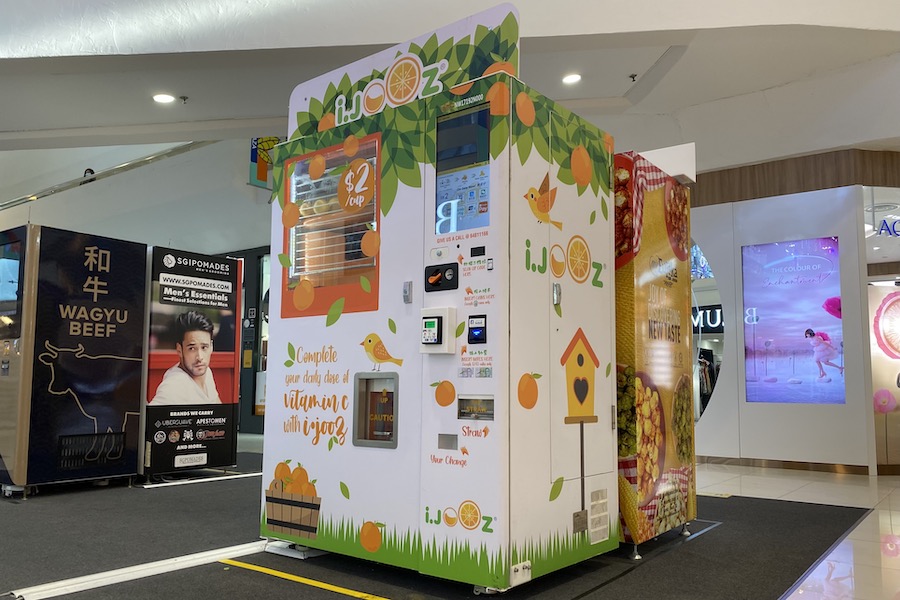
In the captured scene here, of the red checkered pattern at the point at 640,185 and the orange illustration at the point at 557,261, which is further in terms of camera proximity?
the red checkered pattern at the point at 640,185

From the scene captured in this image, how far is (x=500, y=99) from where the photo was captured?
298cm

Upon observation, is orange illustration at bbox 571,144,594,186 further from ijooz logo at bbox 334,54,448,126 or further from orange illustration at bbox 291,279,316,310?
orange illustration at bbox 291,279,316,310

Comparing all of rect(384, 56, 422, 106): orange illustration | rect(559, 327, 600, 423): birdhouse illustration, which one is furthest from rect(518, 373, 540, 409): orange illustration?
rect(384, 56, 422, 106): orange illustration

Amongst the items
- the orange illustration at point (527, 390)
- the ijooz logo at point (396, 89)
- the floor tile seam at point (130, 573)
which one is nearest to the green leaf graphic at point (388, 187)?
the ijooz logo at point (396, 89)

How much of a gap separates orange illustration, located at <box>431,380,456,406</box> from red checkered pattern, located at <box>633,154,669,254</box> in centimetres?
144

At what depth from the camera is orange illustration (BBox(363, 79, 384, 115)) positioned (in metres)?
3.61

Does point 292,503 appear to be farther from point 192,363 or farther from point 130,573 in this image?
point 192,363

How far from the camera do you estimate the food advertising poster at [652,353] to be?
147 inches

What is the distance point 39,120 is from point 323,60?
422 centimetres

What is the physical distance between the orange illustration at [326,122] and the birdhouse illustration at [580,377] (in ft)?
5.84

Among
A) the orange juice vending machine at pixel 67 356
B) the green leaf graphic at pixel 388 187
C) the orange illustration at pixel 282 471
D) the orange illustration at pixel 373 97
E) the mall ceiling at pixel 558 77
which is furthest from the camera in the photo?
the mall ceiling at pixel 558 77

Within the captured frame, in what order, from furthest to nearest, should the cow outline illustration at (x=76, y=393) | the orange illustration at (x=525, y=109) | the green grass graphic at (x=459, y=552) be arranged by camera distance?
the cow outline illustration at (x=76, y=393) → the orange illustration at (x=525, y=109) → the green grass graphic at (x=459, y=552)

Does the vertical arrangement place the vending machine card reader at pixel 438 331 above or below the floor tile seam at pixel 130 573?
above

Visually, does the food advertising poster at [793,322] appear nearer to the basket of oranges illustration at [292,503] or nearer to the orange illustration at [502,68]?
the orange illustration at [502,68]
